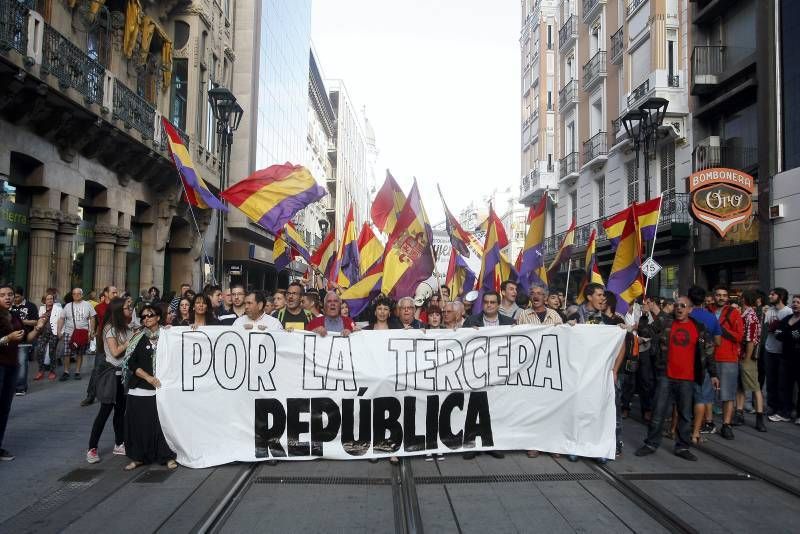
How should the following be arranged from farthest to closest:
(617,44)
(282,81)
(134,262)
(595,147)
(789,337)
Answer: (282,81), (595,147), (617,44), (134,262), (789,337)

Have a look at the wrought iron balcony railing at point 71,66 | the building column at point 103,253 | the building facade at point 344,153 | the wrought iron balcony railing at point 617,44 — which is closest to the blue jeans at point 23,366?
the wrought iron balcony railing at point 71,66

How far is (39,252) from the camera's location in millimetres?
14289

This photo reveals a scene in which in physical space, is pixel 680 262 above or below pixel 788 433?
above

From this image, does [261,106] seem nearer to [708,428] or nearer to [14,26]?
[14,26]

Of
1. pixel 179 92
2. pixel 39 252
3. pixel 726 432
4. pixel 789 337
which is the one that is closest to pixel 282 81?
pixel 179 92

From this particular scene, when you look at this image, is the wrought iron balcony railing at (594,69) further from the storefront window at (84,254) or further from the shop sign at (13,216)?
the shop sign at (13,216)

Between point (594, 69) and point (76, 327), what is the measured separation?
2561 centimetres

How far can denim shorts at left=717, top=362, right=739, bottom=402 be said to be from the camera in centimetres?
839

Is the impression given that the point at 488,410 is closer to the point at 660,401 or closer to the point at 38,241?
the point at 660,401

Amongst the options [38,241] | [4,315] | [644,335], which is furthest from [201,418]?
[38,241]

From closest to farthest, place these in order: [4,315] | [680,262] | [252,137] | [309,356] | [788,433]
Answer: [4,315] → [309,356] → [788,433] → [680,262] → [252,137]

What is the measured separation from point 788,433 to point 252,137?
1000 inches

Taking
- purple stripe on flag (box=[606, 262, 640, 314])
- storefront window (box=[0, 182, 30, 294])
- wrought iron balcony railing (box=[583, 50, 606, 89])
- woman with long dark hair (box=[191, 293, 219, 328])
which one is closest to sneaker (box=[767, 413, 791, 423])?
purple stripe on flag (box=[606, 262, 640, 314])

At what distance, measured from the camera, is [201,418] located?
6445mm
